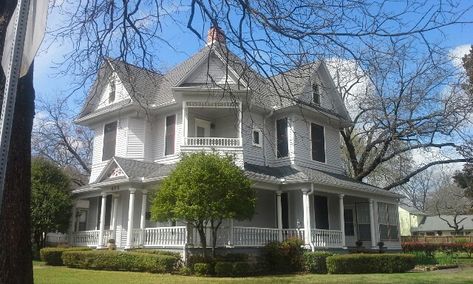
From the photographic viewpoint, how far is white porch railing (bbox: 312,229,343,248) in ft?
70.2

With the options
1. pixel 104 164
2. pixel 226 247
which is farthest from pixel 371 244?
pixel 104 164

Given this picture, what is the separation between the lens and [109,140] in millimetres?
25344

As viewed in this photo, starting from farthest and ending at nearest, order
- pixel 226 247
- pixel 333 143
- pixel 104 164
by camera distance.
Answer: pixel 333 143 < pixel 104 164 < pixel 226 247

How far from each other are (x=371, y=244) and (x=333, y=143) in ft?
19.7

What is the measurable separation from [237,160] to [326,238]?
5.72 meters

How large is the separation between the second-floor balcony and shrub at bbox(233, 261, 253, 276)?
18.7ft

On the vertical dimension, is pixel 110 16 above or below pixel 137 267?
above

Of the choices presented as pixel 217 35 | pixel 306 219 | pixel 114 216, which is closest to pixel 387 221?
pixel 306 219

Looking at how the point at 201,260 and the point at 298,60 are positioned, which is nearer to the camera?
the point at 298,60

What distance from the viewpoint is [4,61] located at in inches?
116

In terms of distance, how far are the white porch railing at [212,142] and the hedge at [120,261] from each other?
5.90m

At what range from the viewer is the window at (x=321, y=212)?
24.3m

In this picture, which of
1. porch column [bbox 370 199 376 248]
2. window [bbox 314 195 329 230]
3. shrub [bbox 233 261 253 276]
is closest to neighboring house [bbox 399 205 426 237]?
porch column [bbox 370 199 376 248]

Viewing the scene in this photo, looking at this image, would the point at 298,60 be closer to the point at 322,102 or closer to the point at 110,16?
the point at 110,16
